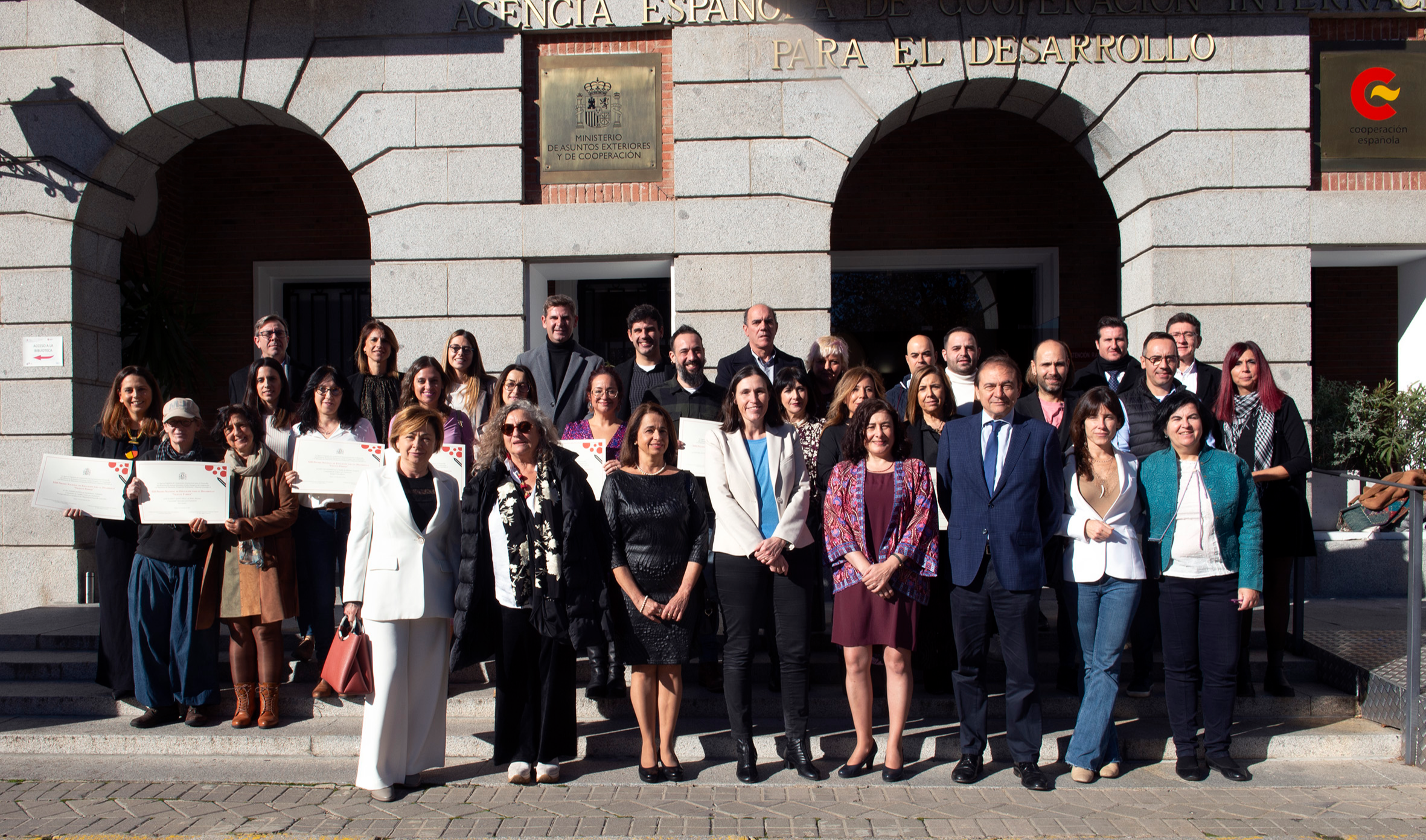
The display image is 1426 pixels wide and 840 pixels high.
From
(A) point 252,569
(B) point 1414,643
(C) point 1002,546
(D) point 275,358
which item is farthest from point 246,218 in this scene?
(B) point 1414,643

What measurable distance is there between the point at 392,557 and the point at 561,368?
2.23 metres

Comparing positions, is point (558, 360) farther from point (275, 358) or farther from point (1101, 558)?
point (1101, 558)

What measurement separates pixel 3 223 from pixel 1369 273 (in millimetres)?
14677

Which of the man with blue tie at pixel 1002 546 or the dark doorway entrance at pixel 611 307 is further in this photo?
the dark doorway entrance at pixel 611 307

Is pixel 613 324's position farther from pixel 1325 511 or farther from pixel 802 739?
pixel 1325 511

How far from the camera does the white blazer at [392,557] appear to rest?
14.8ft

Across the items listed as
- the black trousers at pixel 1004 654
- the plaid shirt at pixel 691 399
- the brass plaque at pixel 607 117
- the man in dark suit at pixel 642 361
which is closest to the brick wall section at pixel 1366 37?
the brass plaque at pixel 607 117

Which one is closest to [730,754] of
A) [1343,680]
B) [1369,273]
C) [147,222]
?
[1343,680]

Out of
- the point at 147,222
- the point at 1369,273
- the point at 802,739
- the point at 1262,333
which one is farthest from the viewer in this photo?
the point at 1369,273

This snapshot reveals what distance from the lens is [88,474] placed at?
5.52 metres

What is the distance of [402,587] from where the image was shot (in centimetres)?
451

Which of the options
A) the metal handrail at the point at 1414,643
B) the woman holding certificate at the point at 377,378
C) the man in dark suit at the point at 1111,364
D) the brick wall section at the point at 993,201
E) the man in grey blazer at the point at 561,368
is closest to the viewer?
the metal handrail at the point at 1414,643

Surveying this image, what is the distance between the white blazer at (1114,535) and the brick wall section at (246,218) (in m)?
9.06

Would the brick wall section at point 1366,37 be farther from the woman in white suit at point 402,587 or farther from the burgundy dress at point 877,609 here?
the woman in white suit at point 402,587
